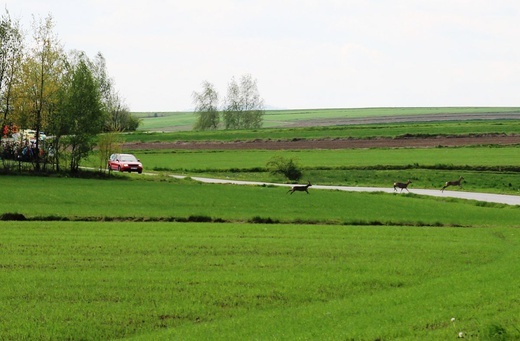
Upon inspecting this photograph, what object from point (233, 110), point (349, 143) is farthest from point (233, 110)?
point (349, 143)

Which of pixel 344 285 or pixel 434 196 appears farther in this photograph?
pixel 434 196

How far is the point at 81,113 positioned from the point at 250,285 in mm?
42964

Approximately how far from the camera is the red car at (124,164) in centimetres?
6662

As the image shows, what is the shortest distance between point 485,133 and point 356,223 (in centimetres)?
6936

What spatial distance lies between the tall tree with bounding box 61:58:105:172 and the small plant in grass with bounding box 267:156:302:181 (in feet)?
55.7

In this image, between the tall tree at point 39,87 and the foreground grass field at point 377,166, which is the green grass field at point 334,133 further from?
the tall tree at point 39,87

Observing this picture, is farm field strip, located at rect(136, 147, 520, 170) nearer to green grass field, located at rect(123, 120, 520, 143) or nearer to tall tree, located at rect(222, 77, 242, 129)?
green grass field, located at rect(123, 120, 520, 143)

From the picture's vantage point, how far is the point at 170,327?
14.8 m

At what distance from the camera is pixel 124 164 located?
6681 cm

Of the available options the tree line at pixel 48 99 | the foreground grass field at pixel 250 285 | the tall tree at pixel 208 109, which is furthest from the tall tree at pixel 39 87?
the tall tree at pixel 208 109

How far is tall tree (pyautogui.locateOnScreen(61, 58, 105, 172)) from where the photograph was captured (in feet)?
191

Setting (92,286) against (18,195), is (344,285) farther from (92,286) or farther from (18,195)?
(18,195)

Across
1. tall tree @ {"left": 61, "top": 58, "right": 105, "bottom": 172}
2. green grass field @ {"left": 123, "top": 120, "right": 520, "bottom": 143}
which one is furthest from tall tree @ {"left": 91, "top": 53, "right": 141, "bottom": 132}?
tall tree @ {"left": 61, "top": 58, "right": 105, "bottom": 172}

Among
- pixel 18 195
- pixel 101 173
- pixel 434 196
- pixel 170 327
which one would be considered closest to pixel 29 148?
pixel 101 173
